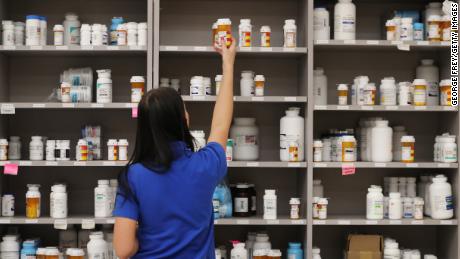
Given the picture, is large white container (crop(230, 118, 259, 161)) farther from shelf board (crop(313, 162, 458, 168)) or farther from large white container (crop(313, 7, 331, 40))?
large white container (crop(313, 7, 331, 40))

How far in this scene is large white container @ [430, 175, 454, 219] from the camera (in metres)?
4.07

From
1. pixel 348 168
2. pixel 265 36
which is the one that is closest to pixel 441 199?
pixel 348 168

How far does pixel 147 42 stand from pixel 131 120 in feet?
2.34

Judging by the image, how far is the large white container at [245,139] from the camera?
4.21 metres

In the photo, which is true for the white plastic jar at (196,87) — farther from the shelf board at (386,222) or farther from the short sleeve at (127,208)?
the short sleeve at (127,208)

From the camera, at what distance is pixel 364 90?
416 centimetres

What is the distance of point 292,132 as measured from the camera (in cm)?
411

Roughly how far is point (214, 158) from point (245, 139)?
212 centimetres

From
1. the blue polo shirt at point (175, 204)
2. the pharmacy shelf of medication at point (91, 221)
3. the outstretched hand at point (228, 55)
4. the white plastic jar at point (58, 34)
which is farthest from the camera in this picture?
the white plastic jar at point (58, 34)

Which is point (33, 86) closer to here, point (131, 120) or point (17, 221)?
point (131, 120)

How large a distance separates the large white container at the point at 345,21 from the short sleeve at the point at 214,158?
2245 mm

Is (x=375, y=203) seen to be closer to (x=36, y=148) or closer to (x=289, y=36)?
(x=289, y=36)

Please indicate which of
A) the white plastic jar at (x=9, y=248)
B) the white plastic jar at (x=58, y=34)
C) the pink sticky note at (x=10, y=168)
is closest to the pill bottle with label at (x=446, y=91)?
the white plastic jar at (x=58, y=34)

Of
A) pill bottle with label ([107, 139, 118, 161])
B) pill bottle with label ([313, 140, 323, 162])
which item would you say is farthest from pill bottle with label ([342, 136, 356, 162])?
pill bottle with label ([107, 139, 118, 161])
